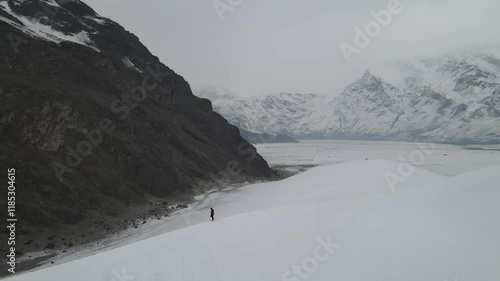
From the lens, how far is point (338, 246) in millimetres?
11820

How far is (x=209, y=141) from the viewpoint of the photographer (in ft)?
265

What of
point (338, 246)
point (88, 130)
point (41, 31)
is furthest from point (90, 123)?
point (338, 246)

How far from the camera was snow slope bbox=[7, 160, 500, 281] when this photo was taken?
1024 centimetres

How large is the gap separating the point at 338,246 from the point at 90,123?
43.0m

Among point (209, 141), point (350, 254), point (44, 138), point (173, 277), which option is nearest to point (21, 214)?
point (44, 138)

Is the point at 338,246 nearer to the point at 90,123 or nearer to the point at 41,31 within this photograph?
the point at 90,123

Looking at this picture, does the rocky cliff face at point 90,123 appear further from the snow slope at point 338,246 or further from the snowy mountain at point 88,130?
the snow slope at point 338,246

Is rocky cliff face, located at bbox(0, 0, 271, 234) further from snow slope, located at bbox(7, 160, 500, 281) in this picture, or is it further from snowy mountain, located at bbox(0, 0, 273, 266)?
snow slope, located at bbox(7, 160, 500, 281)

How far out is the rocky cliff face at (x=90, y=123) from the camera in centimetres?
3706

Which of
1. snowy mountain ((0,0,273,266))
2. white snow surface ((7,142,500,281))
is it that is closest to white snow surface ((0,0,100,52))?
snowy mountain ((0,0,273,266))

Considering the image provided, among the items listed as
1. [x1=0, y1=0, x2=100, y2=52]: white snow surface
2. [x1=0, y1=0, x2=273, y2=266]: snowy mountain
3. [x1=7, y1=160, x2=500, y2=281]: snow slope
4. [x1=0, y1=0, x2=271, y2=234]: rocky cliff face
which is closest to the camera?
[x1=7, y1=160, x2=500, y2=281]: snow slope


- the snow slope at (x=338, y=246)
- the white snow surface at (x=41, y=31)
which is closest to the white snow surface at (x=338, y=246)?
the snow slope at (x=338, y=246)

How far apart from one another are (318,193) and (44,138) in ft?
104

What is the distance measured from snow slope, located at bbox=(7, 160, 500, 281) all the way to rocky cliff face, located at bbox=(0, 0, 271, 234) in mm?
24625
